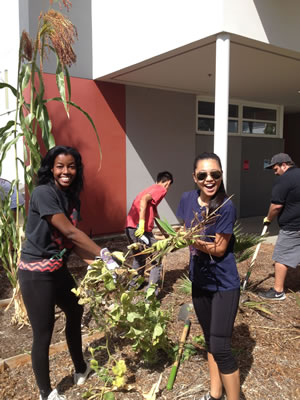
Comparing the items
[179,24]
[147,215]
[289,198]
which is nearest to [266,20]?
[179,24]

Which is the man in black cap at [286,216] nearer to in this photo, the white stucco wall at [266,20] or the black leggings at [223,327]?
the white stucco wall at [266,20]

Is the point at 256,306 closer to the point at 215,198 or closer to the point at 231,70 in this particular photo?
the point at 215,198

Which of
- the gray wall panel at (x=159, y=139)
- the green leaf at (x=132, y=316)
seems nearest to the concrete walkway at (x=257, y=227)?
the gray wall panel at (x=159, y=139)

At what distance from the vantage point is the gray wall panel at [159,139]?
293 inches

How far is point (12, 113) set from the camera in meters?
6.48

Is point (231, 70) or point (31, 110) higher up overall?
point (231, 70)

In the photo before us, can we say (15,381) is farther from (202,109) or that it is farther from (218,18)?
(202,109)

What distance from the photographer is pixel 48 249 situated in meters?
2.11

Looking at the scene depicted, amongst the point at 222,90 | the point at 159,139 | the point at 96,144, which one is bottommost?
the point at 96,144

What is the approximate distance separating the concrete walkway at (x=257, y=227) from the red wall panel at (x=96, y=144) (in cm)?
325

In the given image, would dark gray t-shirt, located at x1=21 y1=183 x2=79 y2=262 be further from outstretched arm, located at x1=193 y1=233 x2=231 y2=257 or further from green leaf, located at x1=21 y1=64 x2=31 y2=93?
green leaf, located at x1=21 y1=64 x2=31 y2=93

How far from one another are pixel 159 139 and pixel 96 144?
5.50 ft

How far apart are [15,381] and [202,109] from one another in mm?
7808

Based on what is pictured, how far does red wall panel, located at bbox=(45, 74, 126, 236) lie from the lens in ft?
21.5
